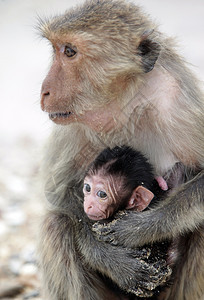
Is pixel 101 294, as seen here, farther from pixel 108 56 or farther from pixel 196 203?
pixel 108 56

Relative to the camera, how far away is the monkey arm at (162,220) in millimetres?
3244

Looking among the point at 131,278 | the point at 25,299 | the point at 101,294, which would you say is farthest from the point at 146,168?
the point at 25,299

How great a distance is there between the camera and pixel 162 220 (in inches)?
129

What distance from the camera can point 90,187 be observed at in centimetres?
341

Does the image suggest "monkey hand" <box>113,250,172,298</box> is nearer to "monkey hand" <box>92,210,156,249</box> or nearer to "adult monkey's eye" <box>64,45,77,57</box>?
"monkey hand" <box>92,210,156,249</box>

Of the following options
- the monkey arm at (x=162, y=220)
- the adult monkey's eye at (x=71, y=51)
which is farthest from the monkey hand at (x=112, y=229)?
the adult monkey's eye at (x=71, y=51)

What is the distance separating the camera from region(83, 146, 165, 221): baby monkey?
3377mm

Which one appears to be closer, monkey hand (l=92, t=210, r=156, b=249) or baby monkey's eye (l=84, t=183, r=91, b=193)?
monkey hand (l=92, t=210, r=156, b=249)

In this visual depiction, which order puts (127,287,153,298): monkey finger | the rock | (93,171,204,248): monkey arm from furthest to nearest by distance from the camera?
the rock < (127,287,153,298): monkey finger < (93,171,204,248): monkey arm

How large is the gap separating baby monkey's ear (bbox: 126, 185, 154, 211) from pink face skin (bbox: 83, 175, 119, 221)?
0.10m

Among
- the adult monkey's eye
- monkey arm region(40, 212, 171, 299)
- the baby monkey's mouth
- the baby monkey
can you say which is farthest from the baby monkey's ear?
the adult monkey's eye

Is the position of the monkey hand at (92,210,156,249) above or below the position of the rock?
below

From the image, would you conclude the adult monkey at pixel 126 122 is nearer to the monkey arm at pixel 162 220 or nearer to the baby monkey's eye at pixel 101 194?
the monkey arm at pixel 162 220

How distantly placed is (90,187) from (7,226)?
2.45 meters
